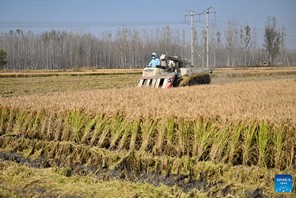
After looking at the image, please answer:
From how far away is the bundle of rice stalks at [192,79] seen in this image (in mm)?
→ 17964

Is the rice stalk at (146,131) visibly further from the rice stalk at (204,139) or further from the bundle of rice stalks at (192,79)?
the bundle of rice stalks at (192,79)

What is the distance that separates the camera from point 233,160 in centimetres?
556

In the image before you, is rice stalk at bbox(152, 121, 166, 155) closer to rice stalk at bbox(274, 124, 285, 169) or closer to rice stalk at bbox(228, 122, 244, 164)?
rice stalk at bbox(228, 122, 244, 164)

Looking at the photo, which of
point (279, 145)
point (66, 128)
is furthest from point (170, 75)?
point (279, 145)

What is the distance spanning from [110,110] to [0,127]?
2.85m

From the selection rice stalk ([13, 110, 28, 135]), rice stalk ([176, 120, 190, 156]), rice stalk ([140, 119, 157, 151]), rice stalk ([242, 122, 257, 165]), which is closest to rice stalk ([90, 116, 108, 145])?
rice stalk ([140, 119, 157, 151])

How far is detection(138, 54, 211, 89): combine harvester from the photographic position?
55.5 feet

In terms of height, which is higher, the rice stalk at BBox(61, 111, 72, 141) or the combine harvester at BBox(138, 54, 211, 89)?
the combine harvester at BBox(138, 54, 211, 89)

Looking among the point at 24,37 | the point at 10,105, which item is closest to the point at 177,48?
the point at 24,37

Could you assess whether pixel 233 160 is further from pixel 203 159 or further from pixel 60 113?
pixel 60 113

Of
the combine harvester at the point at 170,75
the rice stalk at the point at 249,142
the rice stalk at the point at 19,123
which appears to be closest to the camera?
the rice stalk at the point at 249,142

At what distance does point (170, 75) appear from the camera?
17.1m

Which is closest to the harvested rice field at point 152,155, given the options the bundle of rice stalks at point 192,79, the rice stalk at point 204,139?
the rice stalk at point 204,139

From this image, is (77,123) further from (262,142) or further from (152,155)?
(262,142)
